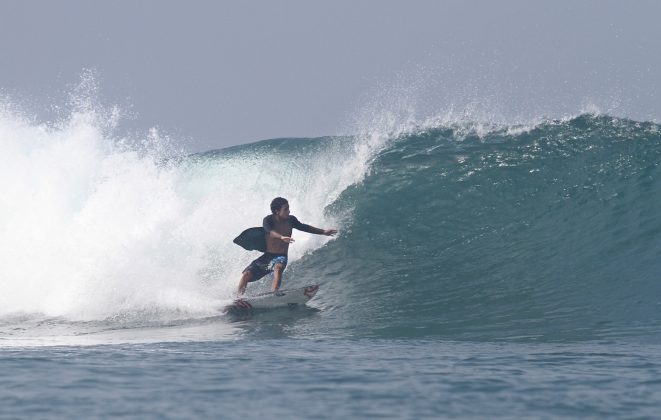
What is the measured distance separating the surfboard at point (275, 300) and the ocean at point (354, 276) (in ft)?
0.47

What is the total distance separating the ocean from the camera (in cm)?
572

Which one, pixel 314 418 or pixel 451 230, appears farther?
pixel 451 230

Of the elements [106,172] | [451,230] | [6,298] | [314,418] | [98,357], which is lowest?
[314,418]

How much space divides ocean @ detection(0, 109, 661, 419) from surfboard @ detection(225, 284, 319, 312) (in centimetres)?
14

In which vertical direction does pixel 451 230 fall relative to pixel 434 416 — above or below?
above

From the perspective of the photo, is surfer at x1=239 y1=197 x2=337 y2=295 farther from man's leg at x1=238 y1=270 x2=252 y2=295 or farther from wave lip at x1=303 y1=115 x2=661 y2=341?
wave lip at x1=303 y1=115 x2=661 y2=341

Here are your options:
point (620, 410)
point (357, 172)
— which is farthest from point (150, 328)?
point (357, 172)

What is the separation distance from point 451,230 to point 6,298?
653cm

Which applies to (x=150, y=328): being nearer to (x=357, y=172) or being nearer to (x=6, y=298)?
(x=6, y=298)

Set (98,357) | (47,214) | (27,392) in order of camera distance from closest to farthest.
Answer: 1. (27,392)
2. (98,357)
3. (47,214)

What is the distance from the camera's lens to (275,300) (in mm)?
10625

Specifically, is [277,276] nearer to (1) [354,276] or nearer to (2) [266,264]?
(2) [266,264]

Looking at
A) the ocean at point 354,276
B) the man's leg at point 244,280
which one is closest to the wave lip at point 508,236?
the ocean at point 354,276

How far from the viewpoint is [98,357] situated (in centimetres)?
710
